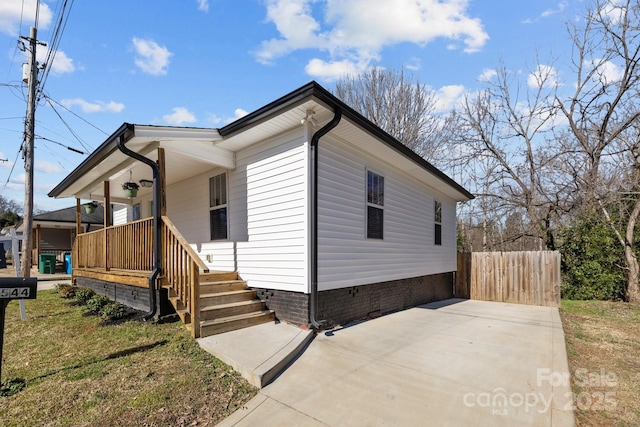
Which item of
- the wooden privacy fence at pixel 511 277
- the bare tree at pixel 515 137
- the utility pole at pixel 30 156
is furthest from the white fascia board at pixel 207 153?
the bare tree at pixel 515 137

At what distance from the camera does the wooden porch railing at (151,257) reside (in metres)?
4.54

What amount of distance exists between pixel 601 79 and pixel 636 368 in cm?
1187

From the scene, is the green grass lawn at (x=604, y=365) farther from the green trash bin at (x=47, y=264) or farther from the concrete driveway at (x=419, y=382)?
the green trash bin at (x=47, y=264)

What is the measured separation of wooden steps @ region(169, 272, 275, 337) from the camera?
4.71 m

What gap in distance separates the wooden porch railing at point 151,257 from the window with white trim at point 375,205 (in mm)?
3392

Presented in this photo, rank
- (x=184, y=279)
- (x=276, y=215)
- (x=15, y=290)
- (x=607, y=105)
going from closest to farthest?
(x=15, y=290), (x=184, y=279), (x=276, y=215), (x=607, y=105)

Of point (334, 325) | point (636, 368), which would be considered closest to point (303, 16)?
point (334, 325)

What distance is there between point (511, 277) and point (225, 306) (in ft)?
29.0

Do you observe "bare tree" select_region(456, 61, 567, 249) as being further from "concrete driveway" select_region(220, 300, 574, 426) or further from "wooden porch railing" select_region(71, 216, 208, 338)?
"wooden porch railing" select_region(71, 216, 208, 338)

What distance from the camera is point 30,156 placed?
345 inches

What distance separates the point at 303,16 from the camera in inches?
348

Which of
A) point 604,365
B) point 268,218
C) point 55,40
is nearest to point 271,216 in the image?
point 268,218

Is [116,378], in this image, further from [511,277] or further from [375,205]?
[511,277]

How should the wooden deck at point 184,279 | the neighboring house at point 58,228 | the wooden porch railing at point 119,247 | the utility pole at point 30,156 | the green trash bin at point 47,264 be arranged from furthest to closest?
1. the neighboring house at point 58,228
2. the green trash bin at point 47,264
3. the utility pole at point 30,156
4. the wooden porch railing at point 119,247
5. the wooden deck at point 184,279
